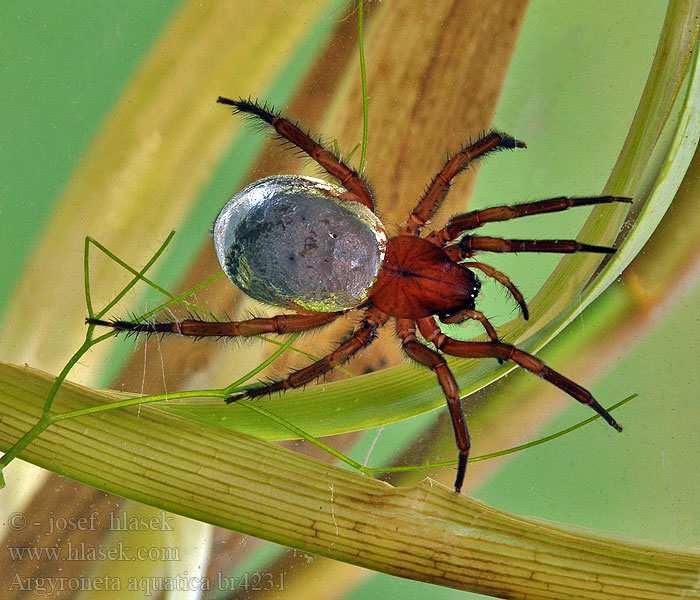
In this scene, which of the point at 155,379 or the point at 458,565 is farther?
the point at 155,379

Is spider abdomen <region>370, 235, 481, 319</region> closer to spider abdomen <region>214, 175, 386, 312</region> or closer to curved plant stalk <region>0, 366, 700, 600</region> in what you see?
spider abdomen <region>214, 175, 386, 312</region>

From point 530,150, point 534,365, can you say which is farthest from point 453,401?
point 530,150

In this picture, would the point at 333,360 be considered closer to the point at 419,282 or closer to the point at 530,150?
the point at 419,282

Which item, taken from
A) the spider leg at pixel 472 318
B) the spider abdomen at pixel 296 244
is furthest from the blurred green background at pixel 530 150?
the spider abdomen at pixel 296 244

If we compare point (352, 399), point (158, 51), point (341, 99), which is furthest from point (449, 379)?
point (158, 51)

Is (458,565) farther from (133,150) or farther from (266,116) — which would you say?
(133,150)

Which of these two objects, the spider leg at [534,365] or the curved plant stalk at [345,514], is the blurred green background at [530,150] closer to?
the spider leg at [534,365]
